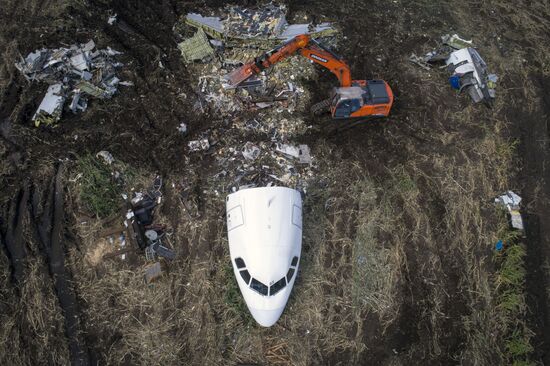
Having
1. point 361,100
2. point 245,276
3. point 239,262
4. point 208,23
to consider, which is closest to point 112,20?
point 208,23

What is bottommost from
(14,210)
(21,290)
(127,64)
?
(21,290)

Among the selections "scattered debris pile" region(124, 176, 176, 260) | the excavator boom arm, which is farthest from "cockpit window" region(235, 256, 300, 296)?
the excavator boom arm

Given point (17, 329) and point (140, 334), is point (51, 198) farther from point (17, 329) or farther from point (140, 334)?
point (140, 334)

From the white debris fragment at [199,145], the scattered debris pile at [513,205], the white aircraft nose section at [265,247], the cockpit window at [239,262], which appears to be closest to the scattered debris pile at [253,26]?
the white debris fragment at [199,145]

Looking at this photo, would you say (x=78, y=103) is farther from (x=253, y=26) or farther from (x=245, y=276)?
(x=245, y=276)

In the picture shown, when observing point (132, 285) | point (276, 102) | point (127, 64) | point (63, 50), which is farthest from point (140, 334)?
point (63, 50)

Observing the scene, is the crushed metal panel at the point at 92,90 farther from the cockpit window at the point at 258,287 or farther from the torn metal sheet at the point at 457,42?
the torn metal sheet at the point at 457,42

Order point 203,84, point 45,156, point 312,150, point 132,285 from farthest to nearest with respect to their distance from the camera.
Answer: point 203,84, point 312,150, point 45,156, point 132,285
